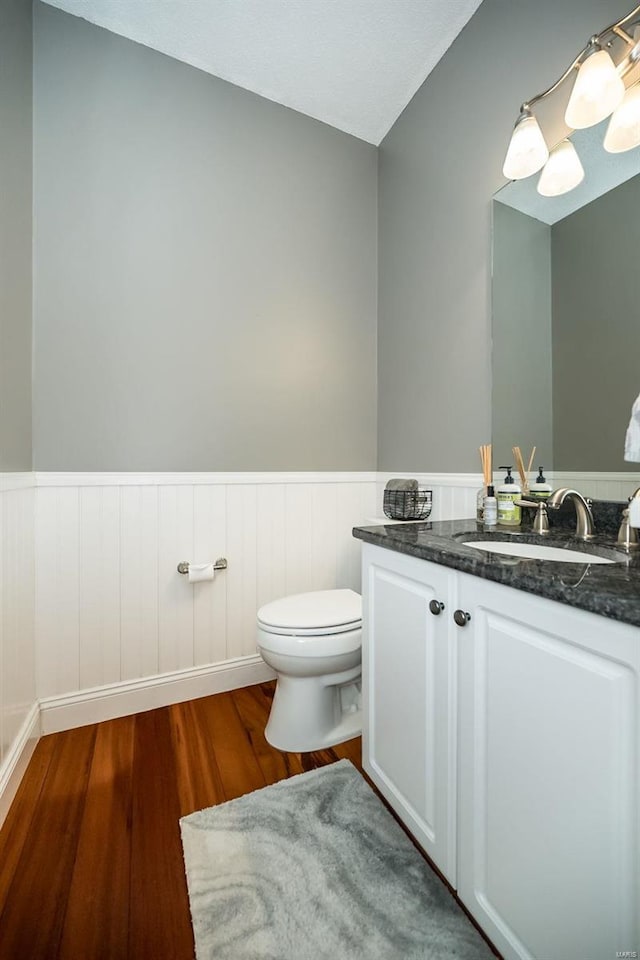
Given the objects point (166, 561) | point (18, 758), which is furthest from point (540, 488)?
point (18, 758)

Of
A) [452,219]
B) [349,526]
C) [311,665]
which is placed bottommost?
[311,665]

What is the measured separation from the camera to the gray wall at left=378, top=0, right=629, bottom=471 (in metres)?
1.34

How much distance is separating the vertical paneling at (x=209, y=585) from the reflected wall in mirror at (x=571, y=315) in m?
1.17

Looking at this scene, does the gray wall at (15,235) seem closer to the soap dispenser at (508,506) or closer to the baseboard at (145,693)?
the baseboard at (145,693)

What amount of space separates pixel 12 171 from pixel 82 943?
2065mm

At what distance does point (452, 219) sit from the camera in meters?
1.67

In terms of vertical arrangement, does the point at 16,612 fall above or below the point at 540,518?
below

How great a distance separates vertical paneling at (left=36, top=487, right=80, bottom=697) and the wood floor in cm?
22

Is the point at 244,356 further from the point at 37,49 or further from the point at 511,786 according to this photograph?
the point at 511,786

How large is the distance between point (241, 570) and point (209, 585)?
0.15m

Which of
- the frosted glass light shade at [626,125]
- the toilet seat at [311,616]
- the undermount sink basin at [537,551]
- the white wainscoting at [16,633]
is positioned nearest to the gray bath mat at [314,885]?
the toilet seat at [311,616]

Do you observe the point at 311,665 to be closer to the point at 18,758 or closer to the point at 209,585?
the point at 209,585

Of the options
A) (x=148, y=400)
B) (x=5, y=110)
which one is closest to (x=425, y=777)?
(x=148, y=400)

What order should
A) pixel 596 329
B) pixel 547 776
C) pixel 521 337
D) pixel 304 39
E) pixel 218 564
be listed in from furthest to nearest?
pixel 218 564
pixel 304 39
pixel 521 337
pixel 596 329
pixel 547 776
